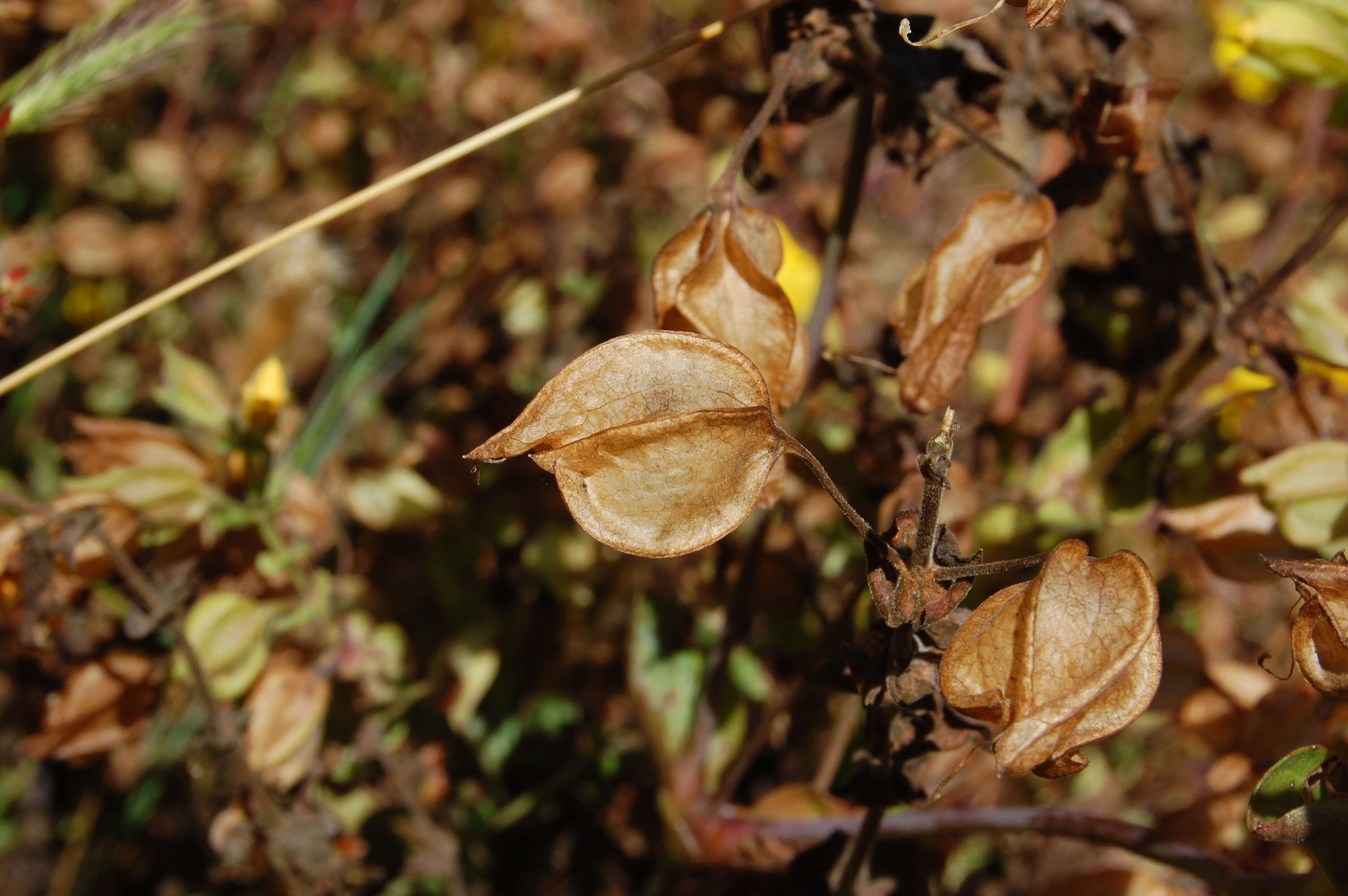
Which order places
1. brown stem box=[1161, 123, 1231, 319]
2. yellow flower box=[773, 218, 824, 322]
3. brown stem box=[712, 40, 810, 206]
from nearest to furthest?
brown stem box=[712, 40, 810, 206]
brown stem box=[1161, 123, 1231, 319]
yellow flower box=[773, 218, 824, 322]

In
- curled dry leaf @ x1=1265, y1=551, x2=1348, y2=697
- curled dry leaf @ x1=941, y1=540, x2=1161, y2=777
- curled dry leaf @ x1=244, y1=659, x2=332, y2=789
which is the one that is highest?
curled dry leaf @ x1=941, y1=540, x2=1161, y2=777

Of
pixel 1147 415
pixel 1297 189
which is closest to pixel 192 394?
pixel 1147 415

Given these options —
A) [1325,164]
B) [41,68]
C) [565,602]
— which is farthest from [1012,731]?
[1325,164]

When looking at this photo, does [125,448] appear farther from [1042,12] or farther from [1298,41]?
[1298,41]

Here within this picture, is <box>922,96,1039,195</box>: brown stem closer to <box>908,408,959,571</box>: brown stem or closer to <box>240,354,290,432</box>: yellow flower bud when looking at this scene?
<box>908,408,959,571</box>: brown stem

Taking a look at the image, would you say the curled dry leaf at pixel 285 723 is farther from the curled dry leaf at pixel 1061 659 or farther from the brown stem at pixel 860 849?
the curled dry leaf at pixel 1061 659

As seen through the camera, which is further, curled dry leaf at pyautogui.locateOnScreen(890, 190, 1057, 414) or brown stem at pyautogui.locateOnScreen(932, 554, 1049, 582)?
curled dry leaf at pyautogui.locateOnScreen(890, 190, 1057, 414)

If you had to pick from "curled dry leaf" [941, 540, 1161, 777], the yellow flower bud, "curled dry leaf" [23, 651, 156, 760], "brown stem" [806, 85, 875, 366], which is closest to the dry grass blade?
the yellow flower bud
